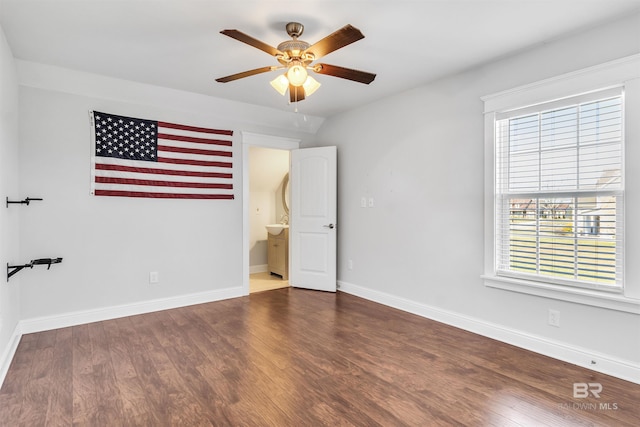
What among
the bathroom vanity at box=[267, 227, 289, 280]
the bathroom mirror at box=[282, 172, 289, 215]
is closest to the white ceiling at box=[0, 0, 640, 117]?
the bathroom vanity at box=[267, 227, 289, 280]

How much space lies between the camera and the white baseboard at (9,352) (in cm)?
239

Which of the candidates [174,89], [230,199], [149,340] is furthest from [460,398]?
[174,89]

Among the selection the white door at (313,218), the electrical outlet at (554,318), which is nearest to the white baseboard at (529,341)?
the electrical outlet at (554,318)

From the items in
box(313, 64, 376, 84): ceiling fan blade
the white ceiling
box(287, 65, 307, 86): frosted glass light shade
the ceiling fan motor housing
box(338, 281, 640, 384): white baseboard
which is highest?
the white ceiling

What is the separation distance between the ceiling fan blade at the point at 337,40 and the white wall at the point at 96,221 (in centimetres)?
229

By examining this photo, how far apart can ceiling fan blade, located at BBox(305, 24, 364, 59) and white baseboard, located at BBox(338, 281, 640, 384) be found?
2715mm

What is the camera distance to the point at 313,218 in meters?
4.93

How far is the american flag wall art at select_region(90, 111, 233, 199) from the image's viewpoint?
3588 millimetres

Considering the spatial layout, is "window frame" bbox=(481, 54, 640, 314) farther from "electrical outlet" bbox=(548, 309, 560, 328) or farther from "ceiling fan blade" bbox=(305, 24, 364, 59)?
"ceiling fan blade" bbox=(305, 24, 364, 59)

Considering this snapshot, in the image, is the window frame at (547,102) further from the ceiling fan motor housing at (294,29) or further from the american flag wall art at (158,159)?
the american flag wall art at (158,159)

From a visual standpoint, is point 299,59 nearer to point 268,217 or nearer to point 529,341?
point 529,341

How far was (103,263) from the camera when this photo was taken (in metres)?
3.61

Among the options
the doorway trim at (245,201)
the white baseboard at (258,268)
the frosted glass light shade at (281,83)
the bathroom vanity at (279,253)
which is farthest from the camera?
the white baseboard at (258,268)

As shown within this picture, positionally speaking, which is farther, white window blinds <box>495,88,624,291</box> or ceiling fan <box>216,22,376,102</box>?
white window blinds <box>495,88,624,291</box>
